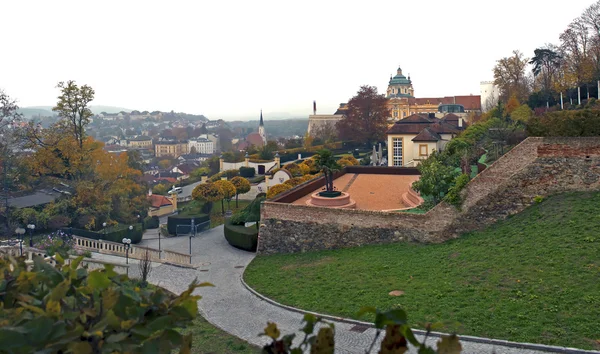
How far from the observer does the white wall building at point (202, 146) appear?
440 feet

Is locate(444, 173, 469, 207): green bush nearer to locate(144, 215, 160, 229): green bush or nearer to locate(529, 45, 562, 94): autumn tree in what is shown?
locate(144, 215, 160, 229): green bush

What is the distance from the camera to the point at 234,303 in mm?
12539

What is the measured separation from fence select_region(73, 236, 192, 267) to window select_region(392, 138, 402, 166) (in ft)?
65.6

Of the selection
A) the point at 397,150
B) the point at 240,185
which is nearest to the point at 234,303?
the point at 240,185

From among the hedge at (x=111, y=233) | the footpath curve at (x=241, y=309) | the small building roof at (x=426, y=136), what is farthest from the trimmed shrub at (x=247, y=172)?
the footpath curve at (x=241, y=309)

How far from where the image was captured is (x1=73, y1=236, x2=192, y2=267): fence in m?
17.9

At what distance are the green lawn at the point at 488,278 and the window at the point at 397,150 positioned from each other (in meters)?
19.1

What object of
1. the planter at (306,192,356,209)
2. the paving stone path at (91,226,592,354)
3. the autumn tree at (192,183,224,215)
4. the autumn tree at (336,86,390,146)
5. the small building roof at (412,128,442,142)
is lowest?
the paving stone path at (91,226,592,354)

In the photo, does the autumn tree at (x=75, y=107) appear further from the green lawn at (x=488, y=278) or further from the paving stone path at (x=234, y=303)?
the green lawn at (x=488, y=278)

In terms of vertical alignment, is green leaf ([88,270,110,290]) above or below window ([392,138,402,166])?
below

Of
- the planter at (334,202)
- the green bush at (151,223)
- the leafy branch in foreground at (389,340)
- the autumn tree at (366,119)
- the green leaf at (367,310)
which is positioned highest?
the autumn tree at (366,119)

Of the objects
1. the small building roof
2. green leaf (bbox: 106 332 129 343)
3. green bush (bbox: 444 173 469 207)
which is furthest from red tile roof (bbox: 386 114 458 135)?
green leaf (bbox: 106 332 129 343)

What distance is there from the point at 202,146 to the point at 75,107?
10988 cm

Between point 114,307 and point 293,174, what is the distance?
32.8 metres
